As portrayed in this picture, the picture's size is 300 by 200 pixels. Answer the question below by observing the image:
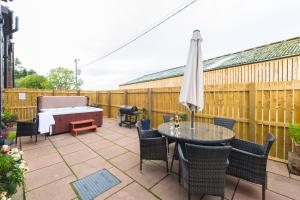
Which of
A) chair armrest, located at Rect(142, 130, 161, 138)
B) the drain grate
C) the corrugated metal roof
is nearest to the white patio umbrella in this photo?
chair armrest, located at Rect(142, 130, 161, 138)

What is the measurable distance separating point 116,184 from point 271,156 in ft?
11.2

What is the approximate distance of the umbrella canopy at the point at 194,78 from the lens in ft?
A: 8.41

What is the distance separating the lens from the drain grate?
2057mm

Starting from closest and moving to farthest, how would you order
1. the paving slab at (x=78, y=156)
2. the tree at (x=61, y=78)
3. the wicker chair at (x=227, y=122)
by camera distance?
the paving slab at (x=78, y=156)
the wicker chair at (x=227, y=122)
the tree at (x=61, y=78)

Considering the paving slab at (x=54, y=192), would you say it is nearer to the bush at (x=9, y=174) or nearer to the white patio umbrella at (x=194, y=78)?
the bush at (x=9, y=174)

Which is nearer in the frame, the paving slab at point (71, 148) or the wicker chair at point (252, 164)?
the wicker chair at point (252, 164)

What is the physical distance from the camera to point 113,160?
10.3 ft

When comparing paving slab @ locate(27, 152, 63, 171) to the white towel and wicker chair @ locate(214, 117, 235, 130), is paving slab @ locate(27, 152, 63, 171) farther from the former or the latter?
wicker chair @ locate(214, 117, 235, 130)

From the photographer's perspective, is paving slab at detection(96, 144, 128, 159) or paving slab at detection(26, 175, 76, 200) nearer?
paving slab at detection(26, 175, 76, 200)

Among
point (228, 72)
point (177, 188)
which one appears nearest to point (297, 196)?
point (177, 188)

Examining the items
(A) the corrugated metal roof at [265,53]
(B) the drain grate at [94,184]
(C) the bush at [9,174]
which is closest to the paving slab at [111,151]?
(B) the drain grate at [94,184]

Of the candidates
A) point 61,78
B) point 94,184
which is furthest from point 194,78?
→ point 61,78

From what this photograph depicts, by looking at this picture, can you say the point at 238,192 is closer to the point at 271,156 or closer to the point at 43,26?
the point at 271,156

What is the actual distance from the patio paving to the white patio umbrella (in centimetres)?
141
